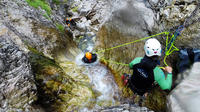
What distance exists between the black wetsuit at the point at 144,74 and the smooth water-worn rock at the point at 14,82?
9.19ft

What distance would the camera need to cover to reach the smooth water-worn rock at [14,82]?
249 centimetres

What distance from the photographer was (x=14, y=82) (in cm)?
269

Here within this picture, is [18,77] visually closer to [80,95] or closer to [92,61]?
[80,95]

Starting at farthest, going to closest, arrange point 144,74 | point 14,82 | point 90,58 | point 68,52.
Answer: point 68,52, point 90,58, point 144,74, point 14,82

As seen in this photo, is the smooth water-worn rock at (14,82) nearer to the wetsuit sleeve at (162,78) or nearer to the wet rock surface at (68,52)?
the wet rock surface at (68,52)

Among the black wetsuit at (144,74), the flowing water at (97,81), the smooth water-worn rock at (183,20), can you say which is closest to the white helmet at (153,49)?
the black wetsuit at (144,74)

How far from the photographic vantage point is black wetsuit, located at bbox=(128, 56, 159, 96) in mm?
2812

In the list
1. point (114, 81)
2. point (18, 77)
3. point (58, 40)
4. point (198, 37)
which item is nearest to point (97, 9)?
point (58, 40)

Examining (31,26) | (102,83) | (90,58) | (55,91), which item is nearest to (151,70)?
(55,91)

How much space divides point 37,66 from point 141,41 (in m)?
4.61

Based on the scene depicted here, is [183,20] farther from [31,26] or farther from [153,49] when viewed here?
[31,26]

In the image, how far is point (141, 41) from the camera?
564 cm

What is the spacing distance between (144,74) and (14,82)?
3.14m

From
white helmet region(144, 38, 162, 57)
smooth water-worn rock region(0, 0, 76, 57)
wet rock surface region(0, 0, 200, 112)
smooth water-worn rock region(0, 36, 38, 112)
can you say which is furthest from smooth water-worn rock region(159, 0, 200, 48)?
smooth water-worn rock region(0, 0, 76, 57)
